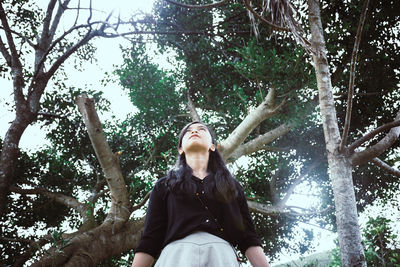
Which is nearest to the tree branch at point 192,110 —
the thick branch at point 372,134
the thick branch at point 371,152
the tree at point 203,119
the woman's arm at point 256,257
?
the tree at point 203,119

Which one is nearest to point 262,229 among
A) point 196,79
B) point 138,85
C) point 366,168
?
point 366,168

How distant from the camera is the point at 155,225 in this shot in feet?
8.02

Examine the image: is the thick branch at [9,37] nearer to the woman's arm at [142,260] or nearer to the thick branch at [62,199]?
the thick branch at [62,199]

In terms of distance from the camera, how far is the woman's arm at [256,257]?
2.29 m

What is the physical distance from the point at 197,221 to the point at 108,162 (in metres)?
4.10

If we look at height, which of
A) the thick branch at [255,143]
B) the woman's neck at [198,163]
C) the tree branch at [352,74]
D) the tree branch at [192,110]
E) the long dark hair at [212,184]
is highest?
the tree branch at [192,110]

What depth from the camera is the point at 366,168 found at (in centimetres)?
1053

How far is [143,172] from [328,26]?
658 cm

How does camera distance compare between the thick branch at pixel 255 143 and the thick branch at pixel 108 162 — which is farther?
the thick branch at pixel 255 143

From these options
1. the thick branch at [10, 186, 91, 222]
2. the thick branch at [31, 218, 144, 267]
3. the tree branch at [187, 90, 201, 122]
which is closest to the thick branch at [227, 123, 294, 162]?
the tree branch at [187, 90, 201, 122]

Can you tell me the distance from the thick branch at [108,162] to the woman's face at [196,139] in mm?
2717

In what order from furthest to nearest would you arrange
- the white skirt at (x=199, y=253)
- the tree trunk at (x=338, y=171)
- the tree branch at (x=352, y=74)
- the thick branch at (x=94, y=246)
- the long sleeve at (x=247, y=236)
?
the thick branch at (x=94, y=246), the tree branch at (x=352, y=74), the tree trunk at (x=338, y=171), the long sleeve at (x=247, y=236), the white skirt at (x=199, y=253)

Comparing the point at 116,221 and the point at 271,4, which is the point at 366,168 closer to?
the point at 271,4

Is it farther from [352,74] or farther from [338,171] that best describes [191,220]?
[352,74]
